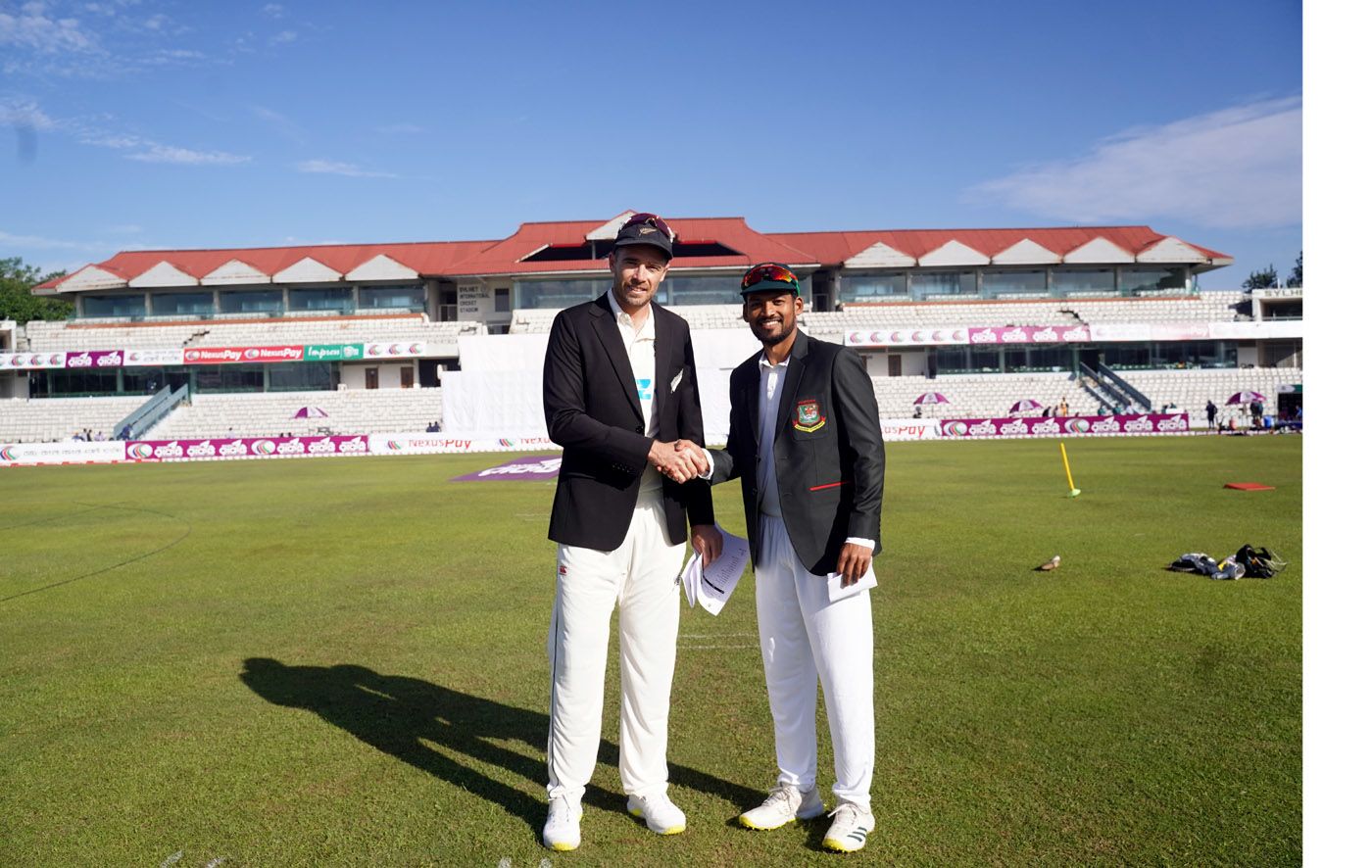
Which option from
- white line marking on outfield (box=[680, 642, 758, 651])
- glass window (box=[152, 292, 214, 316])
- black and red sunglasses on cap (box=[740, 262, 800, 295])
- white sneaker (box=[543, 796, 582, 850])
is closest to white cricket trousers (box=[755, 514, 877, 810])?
white sneaker (box=[543, 796, 582, 850])

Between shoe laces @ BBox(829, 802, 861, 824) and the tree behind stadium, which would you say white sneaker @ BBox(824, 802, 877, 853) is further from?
the tree behind stadium

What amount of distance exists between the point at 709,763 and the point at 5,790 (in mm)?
3225

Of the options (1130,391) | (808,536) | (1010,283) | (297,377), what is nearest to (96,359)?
(297,377)

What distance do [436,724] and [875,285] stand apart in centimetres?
5330

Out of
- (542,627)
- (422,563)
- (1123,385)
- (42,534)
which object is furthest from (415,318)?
(542,627)

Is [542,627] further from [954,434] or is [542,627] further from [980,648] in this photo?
[954,434]

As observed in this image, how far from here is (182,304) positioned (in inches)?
2210

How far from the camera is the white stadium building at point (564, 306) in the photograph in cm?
4728

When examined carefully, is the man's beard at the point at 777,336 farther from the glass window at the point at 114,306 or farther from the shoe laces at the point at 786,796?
the glass window at the point at 114,306

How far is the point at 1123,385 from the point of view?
4809cm

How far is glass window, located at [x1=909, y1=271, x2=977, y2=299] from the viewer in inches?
2205

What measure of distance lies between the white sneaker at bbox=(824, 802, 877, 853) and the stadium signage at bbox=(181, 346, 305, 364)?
162ft

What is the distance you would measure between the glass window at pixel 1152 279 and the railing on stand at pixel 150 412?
52.7 meters

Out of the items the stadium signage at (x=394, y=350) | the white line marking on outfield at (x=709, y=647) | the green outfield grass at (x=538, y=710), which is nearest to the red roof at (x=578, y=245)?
the stadium signage at (x=394, y=350)
